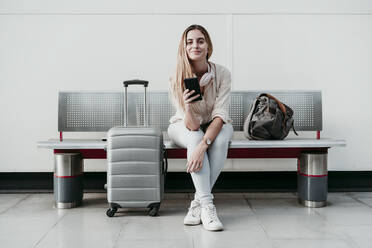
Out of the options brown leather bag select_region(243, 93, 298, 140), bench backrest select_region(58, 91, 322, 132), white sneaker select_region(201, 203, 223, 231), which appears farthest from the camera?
bench backrest select_region(58, 91, 322, 132)

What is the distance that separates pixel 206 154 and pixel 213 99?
43cm

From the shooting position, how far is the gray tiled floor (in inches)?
76.7

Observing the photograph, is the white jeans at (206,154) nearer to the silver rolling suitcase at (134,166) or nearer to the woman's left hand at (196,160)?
the woman's left hand at (196,160)

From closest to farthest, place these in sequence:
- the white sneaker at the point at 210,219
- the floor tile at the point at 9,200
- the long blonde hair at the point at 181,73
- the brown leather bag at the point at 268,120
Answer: the white sneaker at the point at 210,219 < the long blonde hair at the point at 181,73 < the brown leather bag at the point at 268,120 < the floor tile at the point at 9,200

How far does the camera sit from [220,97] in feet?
8.15

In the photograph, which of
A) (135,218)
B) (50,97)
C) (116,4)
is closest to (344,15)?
→ (116,4)

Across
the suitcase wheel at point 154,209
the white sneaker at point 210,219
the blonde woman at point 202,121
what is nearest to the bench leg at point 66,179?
the suitcase wheel at point 154,209

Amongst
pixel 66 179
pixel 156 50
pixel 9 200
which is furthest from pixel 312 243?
pixel 9 200

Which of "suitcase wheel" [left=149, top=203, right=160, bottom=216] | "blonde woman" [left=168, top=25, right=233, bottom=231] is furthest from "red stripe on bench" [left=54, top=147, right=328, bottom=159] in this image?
"suitcase wheel" [left=149, top=203, right=160, bottom=216]

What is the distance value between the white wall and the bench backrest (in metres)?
0.14

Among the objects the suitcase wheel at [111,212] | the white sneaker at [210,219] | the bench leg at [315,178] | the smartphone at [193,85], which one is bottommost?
the suitcase wheel at [111,212]

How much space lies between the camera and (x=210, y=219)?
7.07 feet

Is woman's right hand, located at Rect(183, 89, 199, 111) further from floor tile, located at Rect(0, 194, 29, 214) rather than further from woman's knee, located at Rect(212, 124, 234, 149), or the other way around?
floor tile, located at Rect(0, 194, 29, 214)

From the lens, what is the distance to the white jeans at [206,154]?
2.26 m
